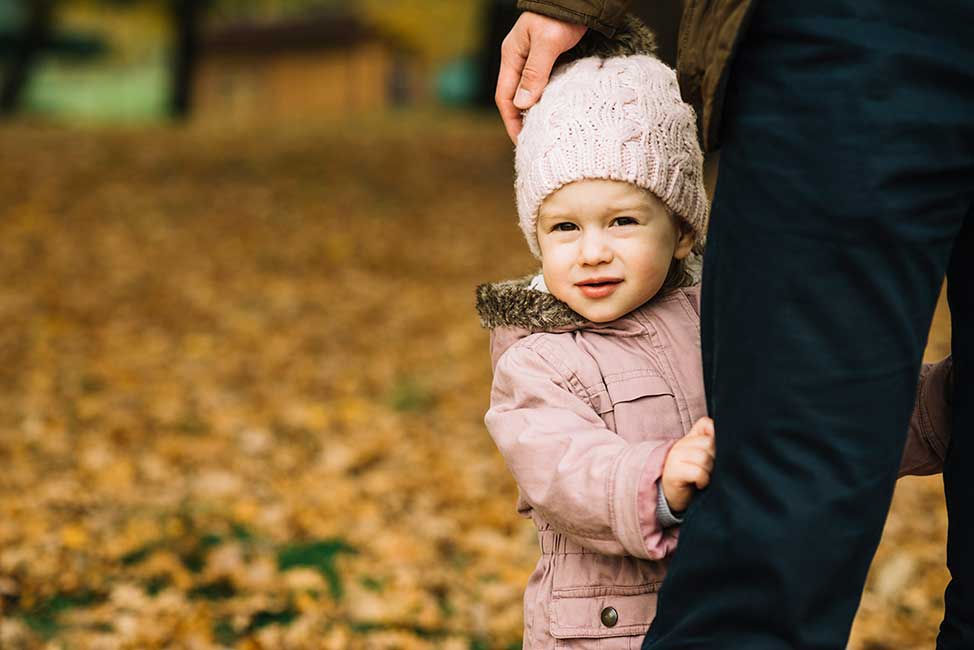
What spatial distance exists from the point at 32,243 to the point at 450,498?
19.7 feet

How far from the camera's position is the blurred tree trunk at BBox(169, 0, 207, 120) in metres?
19.2

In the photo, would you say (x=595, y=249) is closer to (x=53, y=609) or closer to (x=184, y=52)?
(x=53, y=609)

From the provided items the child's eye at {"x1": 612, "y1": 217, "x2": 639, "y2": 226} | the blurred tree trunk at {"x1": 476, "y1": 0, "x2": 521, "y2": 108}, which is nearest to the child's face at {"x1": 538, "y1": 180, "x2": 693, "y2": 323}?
the child's eye at {"x1": 612, "y1": 217, "x2": 639, "y2": 226}

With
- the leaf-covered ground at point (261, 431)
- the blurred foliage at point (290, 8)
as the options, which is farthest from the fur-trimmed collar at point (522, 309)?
the blurred foliage at point (290, 8)

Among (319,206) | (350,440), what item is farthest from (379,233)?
(350,440)

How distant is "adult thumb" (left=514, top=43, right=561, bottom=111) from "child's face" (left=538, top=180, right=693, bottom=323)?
0.19 m

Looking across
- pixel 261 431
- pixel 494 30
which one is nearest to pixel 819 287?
pixel 261 431

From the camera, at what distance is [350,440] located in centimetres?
605

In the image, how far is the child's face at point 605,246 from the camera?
6.17ft

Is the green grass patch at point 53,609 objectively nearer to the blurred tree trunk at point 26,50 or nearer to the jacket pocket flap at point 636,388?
the jacket pocket flap at point 636,388

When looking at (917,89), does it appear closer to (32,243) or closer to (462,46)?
(32,243)

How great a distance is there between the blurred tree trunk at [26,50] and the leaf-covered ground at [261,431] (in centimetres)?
783

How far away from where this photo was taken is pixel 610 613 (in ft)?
6.22

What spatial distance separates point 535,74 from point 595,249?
33 centimetres
